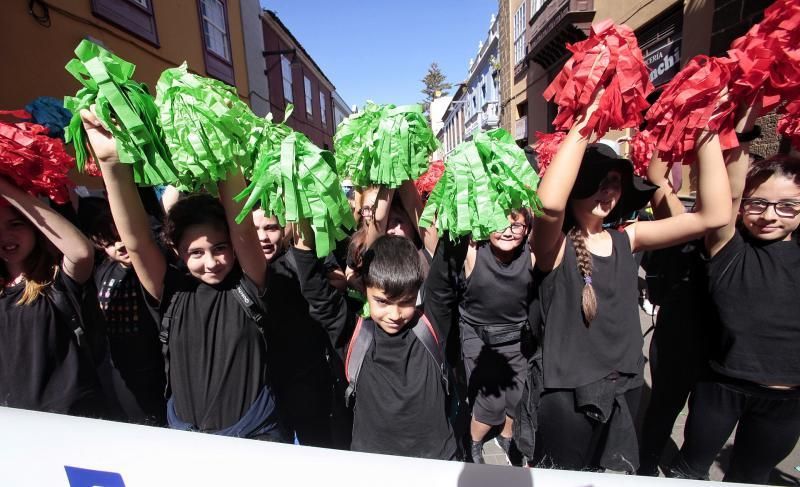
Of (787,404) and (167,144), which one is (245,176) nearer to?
(167,144)

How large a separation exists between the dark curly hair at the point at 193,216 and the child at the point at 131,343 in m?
0.69

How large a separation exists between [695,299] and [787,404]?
511mm

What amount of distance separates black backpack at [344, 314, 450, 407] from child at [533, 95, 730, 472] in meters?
0.45

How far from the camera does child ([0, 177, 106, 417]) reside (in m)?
1.59

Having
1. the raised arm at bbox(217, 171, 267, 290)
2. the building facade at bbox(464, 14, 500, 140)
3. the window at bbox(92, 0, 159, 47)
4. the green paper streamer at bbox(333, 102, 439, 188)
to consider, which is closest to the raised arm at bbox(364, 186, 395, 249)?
the green paper streamer at bbox(333, 102, 439, 188)

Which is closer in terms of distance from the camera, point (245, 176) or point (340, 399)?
point (245, 176)

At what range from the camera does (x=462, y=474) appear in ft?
3.59

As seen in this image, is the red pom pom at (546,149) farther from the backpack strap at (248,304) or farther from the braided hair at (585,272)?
the backpack strap at (248,304)

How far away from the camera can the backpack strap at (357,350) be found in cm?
166

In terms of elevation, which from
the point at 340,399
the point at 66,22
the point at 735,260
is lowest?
the point at 340,399

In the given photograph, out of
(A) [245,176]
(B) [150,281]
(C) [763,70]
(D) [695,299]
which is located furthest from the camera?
(D) [695,299]

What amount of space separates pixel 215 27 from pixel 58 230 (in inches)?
367

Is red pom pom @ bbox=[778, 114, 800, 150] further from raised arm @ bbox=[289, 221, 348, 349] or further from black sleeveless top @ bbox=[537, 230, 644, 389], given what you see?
raised arm @ bbox=[289, 221, 348, 349]

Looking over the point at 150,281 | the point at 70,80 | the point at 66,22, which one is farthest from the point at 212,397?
the point at 66,22
